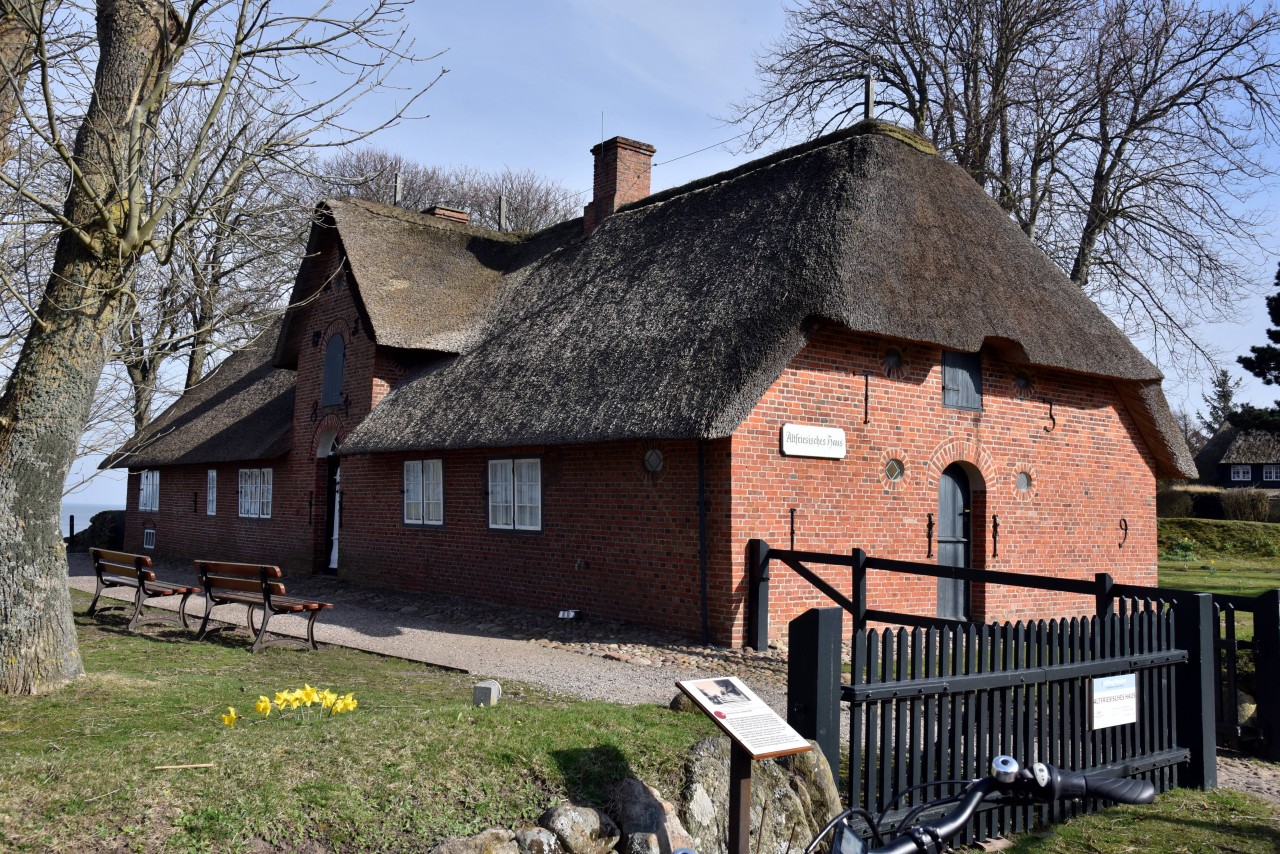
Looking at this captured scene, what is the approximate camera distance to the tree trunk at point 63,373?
7336 mm

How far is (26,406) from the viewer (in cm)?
749

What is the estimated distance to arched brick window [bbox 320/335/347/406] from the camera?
18391 millimetres

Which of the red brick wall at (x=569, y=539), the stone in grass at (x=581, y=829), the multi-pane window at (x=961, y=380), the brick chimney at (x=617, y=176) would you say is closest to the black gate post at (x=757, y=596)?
the red brick wall at (x=569, y=539)

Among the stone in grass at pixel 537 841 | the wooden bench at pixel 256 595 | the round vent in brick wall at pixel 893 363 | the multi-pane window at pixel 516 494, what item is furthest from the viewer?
the multi-pane window at pixel 516 494

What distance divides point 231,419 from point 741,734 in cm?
2122

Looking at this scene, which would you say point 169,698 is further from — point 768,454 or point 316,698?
point 768,454

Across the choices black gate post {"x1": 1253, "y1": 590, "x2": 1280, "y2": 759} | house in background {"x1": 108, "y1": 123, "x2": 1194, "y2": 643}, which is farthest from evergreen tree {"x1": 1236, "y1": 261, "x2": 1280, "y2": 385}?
black gate post {"x1": 1253, "y1": 590, "x2": 1280, "y2": 759}

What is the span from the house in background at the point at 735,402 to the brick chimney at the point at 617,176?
6cm

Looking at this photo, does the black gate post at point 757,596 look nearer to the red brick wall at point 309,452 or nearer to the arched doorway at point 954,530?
the arched doorway at point 954,530

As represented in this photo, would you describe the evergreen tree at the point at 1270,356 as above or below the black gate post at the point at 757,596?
above

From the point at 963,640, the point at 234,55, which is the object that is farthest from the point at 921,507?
the point at 234,55

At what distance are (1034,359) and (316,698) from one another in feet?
33.3

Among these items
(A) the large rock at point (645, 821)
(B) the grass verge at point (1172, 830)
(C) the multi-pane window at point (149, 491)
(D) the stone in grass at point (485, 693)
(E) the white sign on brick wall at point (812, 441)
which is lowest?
(B) the grass verge at point (1172, 830)

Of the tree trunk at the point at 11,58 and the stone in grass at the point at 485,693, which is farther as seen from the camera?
the tree trunk at the point at 11,58
